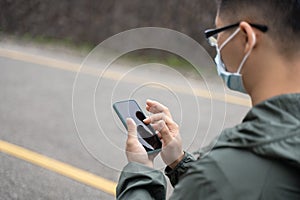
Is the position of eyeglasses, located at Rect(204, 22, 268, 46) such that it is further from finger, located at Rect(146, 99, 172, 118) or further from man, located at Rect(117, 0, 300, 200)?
finger, located at Rect(146, 99, 172, 118)

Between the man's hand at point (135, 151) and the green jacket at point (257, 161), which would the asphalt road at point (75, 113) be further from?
the green jacket at point (257, 161)

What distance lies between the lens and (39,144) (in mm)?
4719

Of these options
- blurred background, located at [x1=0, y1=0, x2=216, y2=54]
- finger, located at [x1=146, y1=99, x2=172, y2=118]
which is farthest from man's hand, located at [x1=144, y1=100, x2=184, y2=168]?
blurred background, located at [x1=0, y1=0, x2=216, y2=54]

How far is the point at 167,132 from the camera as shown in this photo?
1.62 meters

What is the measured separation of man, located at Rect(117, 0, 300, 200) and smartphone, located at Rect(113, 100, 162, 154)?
314 millimetres

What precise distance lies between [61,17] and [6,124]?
6.05 meters

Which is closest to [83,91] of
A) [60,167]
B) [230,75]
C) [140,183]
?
[140,183]

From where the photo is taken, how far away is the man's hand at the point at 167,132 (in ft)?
5.33

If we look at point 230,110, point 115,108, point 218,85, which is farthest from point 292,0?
point 230,110

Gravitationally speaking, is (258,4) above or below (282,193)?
above

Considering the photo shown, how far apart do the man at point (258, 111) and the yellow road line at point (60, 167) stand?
8.86ft

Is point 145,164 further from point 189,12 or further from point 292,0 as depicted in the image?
point 189,12

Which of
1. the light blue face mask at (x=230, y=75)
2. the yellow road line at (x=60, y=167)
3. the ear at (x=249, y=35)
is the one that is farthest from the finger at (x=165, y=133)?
the yellow road line at (x=60, y=167)

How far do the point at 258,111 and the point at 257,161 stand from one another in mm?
119
